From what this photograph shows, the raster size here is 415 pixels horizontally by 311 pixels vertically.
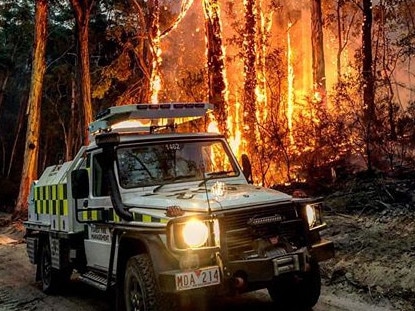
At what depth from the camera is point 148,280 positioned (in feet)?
17.8

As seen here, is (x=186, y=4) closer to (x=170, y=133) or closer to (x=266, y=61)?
(x=266, y=61)

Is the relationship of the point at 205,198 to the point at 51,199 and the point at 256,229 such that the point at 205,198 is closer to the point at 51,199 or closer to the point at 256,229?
the point at 256,229

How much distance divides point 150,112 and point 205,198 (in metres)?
1.85

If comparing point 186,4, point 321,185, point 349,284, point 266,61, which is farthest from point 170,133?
point 186,4

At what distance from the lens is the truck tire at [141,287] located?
5.32m

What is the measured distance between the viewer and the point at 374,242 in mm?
8406

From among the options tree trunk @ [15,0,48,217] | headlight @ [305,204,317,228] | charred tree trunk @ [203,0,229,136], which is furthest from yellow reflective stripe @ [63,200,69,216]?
tree trunk @ [15,0,48,217]

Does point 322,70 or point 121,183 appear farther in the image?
point 322,70

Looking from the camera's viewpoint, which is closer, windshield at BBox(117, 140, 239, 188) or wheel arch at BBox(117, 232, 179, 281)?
wheel arch at BBox(117, 232, 179, 281)

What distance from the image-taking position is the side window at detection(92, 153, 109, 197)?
7062 mm

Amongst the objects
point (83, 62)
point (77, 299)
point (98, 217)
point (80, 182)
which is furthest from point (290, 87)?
point (80, 182)

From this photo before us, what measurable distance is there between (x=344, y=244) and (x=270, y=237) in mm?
3531

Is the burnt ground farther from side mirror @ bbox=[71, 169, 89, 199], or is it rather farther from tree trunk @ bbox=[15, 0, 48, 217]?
tree trunk @ bbox=[15, 0, 48, 217]

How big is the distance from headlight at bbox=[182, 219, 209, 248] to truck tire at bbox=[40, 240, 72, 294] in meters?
3.64
